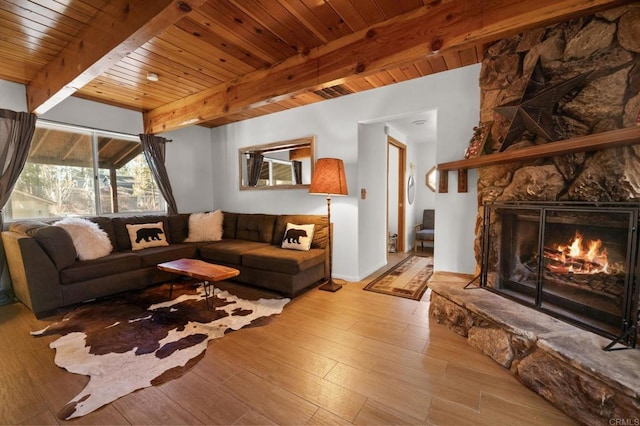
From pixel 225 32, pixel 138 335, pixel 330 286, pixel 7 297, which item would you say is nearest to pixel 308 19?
pixel 225 32

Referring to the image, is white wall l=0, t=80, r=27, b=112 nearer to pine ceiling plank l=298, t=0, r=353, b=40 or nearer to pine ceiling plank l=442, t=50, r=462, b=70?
pine ceiling plank l=298, t=0, r=353, b=40

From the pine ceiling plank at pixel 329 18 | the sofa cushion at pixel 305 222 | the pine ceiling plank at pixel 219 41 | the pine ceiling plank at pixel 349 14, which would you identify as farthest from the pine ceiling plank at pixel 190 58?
the sofa cushion at pixel 305 222

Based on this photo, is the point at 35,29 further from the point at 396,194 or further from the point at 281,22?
the point at 396,194

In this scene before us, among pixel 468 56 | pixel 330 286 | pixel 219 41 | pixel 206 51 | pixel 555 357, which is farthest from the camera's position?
pixel 330 286

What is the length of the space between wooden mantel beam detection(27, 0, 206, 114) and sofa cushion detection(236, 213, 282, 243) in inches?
93.8

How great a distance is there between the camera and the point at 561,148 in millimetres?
1653

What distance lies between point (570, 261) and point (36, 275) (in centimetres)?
446

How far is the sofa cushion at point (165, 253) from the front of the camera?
313cm

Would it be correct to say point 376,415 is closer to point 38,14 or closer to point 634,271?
point 634,271

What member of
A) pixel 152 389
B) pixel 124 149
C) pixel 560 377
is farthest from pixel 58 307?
pixel 560 377

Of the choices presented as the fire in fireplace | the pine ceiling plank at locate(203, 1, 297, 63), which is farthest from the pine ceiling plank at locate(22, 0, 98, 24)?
the fire in fireplace

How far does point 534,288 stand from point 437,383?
3.69ft

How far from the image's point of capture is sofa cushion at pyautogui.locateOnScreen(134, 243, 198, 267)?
313 centimetres

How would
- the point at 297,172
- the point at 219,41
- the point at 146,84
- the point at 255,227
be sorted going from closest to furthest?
the point at 219,41 < the point at 146,84 < the point at 297,172 < the point at 255,227
